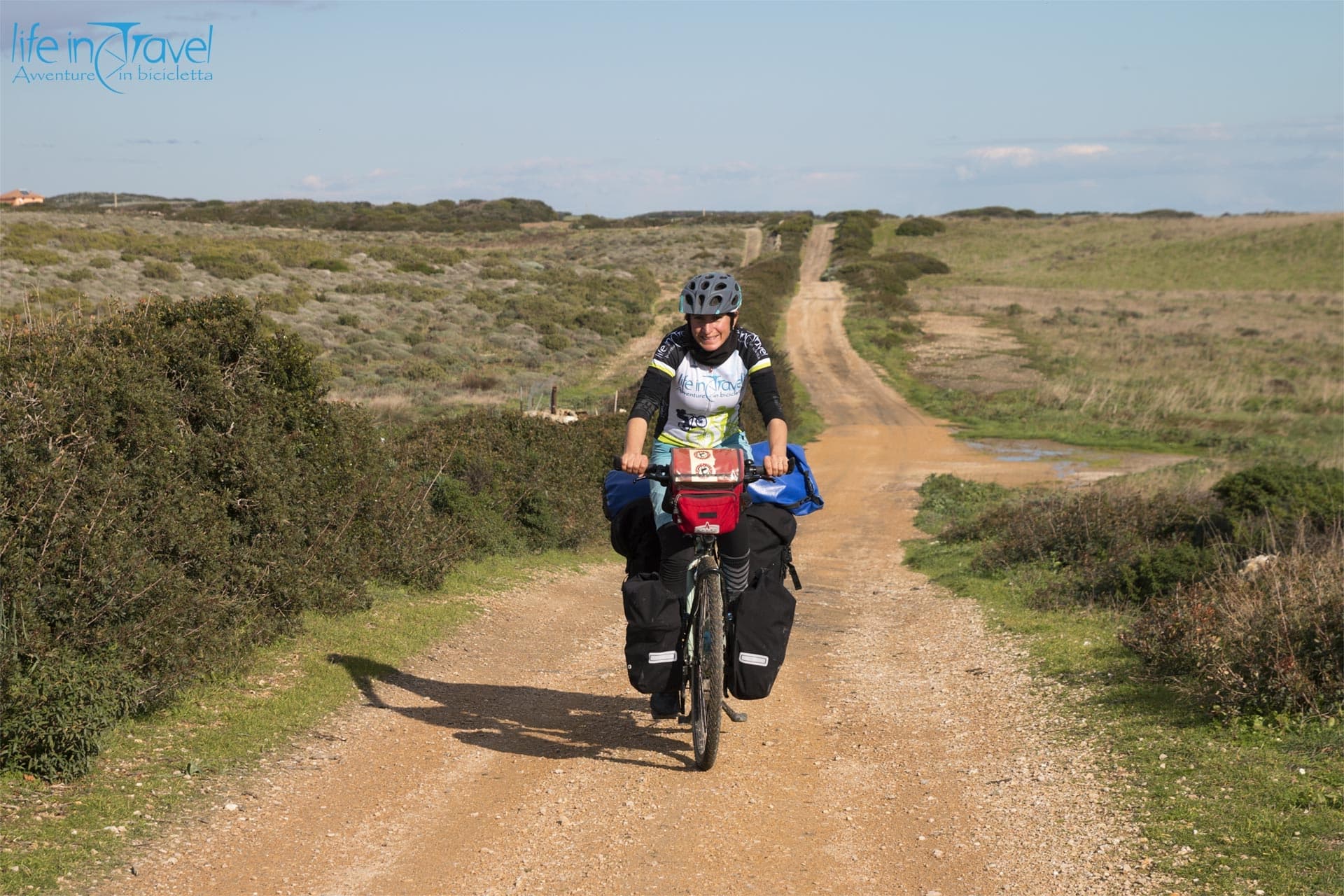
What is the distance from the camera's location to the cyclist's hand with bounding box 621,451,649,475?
5.66 m

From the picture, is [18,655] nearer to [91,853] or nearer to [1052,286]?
[91,853]

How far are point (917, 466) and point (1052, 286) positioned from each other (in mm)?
53677

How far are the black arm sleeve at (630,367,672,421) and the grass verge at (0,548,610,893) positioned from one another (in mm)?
2690

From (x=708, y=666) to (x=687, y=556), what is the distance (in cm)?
56

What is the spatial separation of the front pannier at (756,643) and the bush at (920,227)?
9849 cm

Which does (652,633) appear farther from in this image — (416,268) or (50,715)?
→ (416,268)

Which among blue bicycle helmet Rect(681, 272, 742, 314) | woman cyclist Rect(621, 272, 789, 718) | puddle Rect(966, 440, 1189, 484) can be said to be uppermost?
blue bicycle helmet Rect(681, 272, 742, 314)

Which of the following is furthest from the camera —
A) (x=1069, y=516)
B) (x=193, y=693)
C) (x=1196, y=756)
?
(x=1069, y=516)

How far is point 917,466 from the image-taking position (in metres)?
26.4

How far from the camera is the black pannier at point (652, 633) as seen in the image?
595cm

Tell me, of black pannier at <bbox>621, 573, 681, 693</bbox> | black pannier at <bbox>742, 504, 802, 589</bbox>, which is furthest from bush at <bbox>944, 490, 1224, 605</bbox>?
black pannier at <bbox>621, 573, 681, 693</bbox>

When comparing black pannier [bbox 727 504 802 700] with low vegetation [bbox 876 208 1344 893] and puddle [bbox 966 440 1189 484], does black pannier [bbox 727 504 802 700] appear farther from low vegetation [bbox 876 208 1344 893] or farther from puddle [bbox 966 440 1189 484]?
puddle [bbox 966 440 1189 484]

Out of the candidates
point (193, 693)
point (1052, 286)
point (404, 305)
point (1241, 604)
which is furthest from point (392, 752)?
point (1052, 286)

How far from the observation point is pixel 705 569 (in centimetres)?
593
